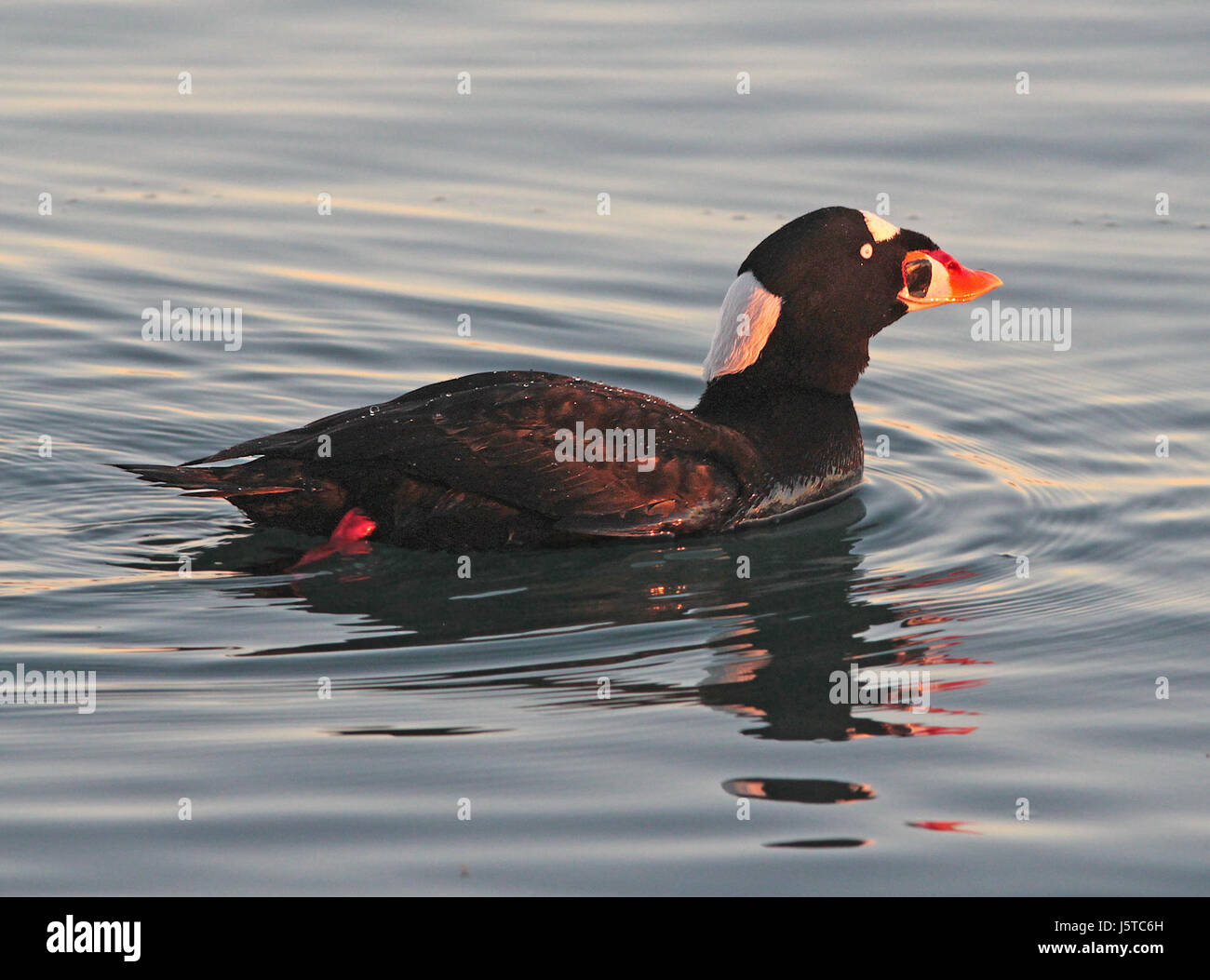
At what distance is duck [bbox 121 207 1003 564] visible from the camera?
25.3ft

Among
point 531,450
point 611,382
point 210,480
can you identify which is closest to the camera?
point 210,480

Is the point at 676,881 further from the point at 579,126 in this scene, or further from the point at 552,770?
the point at 579,126

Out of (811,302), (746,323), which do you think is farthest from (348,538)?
(811,302)

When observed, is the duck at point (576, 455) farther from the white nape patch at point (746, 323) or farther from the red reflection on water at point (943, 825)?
the red reflection on water at point (943, 825)

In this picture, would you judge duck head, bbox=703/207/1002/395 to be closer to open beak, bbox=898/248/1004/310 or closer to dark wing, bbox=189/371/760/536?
open beak, bbox=898/248/1004/310

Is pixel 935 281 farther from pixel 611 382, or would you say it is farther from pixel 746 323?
pixel 611 382

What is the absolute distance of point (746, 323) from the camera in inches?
336

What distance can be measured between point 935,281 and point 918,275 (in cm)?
9

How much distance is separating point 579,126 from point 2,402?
4.68 m

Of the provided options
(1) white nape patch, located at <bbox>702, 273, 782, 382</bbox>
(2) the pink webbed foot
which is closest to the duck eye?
(1) white nape patch, located at <bbox>702, 273, 782, 382</bbox>

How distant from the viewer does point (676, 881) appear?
533cm

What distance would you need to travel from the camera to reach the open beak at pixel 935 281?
888cm

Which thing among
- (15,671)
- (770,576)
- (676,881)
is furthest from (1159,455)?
(15,671)

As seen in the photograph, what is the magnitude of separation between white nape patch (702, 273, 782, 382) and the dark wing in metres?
0.62
